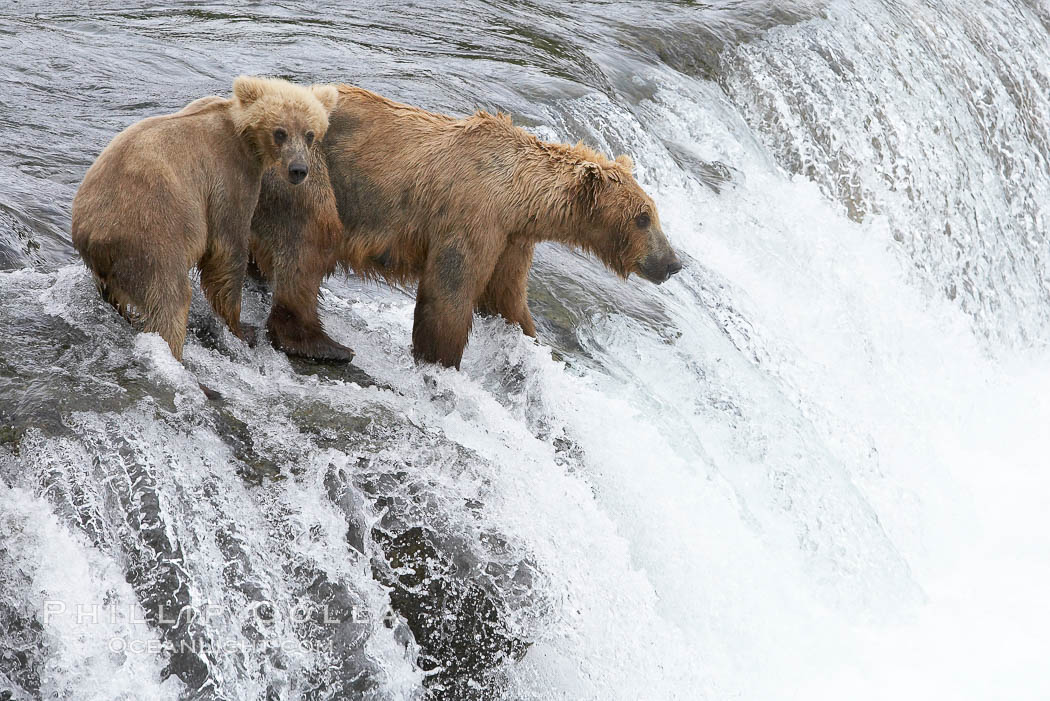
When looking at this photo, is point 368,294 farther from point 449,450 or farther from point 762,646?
point 762,646

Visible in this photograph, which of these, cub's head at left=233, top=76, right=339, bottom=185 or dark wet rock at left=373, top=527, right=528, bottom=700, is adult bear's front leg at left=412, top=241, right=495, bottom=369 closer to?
cub's head at left=233, top=76, right=339, bottom=185

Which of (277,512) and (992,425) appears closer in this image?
(277,512)

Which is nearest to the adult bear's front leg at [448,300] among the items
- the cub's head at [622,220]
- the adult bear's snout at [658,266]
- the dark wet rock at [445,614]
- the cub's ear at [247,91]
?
the cub's head at [622,220]

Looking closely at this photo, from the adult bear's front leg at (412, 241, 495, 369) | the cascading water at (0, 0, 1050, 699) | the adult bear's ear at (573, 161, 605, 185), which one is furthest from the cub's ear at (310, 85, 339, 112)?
the adult bear's ear at (573, 161, 605, 185)

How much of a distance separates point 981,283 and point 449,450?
732 cm

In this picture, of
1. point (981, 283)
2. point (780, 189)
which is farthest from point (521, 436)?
point (981, 283)

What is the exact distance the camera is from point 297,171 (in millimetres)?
4148

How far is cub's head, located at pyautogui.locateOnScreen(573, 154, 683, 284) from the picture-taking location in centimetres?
481

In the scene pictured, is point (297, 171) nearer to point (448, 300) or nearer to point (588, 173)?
point (448, 300)

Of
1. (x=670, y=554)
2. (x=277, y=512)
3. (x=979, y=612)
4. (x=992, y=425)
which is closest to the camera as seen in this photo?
(x=277, y=512)

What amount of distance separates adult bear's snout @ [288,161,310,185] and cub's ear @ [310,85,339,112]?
0.56m

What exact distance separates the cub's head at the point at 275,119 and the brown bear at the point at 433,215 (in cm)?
21

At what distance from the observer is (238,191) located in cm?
434

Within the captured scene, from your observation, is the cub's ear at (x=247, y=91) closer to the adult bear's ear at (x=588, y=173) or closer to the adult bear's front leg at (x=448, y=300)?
the adult bear's front leg at (x=448, y=300)
